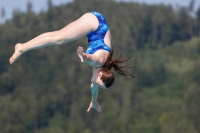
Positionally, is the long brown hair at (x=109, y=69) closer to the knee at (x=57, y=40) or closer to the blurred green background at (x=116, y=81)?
the knee at (x=57, y=40)

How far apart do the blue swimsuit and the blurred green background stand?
277ft

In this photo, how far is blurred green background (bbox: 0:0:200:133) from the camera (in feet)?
385


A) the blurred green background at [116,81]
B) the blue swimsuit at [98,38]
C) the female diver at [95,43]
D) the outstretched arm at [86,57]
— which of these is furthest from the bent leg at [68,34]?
the blurred green background at [116,81]

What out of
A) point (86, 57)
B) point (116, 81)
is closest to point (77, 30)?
point (86, 57)

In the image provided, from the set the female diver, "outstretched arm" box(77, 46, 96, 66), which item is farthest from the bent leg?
"outstretched arm" box(77, 46, 96, 66)

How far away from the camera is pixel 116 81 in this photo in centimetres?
13412

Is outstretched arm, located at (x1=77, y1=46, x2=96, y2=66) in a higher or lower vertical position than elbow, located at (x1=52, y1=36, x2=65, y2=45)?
lower

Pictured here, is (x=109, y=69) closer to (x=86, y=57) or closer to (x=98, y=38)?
(x=98, y=38)

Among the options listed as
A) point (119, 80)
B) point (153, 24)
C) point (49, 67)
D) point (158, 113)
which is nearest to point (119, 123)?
point (158, 113)

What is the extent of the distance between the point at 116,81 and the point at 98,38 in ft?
389

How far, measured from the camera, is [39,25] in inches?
6752

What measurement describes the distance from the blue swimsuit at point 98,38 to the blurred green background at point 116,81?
277 ft

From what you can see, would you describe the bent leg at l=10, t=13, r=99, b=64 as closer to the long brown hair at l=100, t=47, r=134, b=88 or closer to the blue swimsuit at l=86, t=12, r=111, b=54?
the blue swimsuit at l=86, t=12, r=111, b=54

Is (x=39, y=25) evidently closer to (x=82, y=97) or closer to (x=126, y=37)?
(x=126, y=37)
